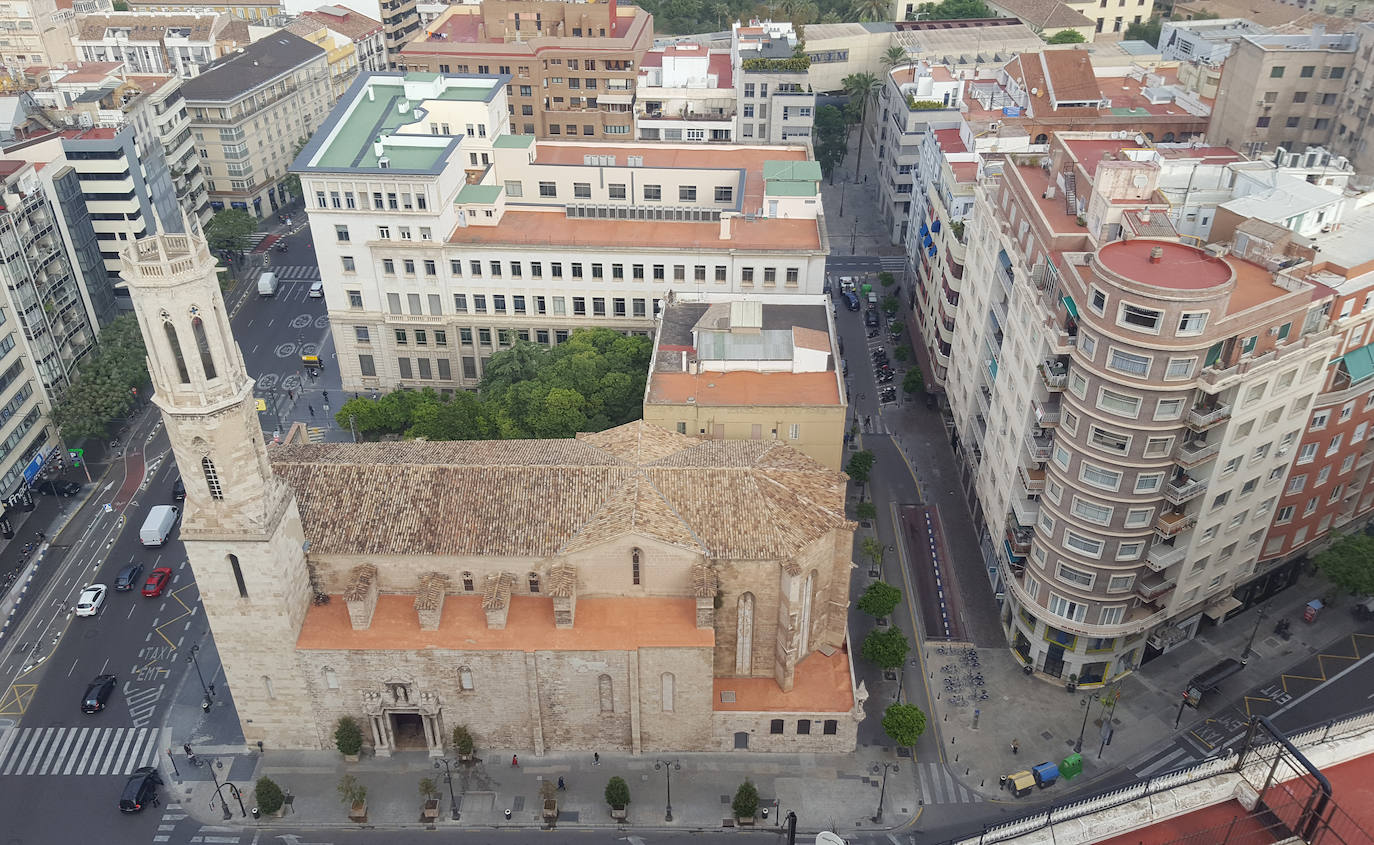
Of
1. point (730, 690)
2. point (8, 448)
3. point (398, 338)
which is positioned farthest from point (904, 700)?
point (8, 448)

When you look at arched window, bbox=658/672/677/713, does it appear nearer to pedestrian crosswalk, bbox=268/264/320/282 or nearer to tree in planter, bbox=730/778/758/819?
tree in planter, bbox=730/778/758/819

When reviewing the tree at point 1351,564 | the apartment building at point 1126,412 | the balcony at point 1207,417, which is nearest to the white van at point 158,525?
the apartment building at point 1126,412

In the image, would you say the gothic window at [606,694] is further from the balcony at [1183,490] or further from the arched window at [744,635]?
the balcony at [1183,490]

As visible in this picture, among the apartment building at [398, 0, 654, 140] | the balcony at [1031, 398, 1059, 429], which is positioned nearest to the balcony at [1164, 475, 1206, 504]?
the balcony at [1031, 398, 1059, 429]

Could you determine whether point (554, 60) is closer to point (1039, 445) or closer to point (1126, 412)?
point (1039, 445)

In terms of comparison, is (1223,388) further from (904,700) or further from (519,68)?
(519,68)

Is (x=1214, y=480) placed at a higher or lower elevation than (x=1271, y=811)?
lower
